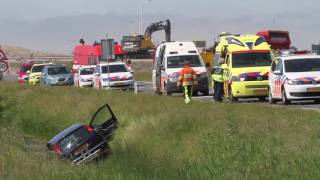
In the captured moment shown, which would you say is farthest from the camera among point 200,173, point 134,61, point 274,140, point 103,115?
point 134,61

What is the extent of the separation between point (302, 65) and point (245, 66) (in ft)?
10.1

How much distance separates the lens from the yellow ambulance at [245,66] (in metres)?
28.7

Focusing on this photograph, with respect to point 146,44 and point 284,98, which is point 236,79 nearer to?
point 284,98

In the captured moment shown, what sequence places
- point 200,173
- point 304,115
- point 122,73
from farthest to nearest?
point 122,73
point 304,115
point 200,173

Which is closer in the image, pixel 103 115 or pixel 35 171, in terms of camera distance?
pixel 35 171

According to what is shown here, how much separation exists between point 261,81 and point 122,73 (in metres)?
17.8

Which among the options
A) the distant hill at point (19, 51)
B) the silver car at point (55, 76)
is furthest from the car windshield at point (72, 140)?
the distant hill at point (19, 51)

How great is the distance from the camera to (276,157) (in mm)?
12273

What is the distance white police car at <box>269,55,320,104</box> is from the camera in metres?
25.7

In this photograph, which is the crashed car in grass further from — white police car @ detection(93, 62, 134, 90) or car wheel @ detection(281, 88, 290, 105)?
white police car @ detection(93, 62, 134, 90)

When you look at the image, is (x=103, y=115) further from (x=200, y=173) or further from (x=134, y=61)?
(x=134, y=61)

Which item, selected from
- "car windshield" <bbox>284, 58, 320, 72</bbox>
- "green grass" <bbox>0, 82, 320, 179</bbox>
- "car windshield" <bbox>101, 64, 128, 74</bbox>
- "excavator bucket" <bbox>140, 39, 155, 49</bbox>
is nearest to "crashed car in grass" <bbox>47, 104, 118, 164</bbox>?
"green grass" <bbox>0, 82, 320, 179</bbox>

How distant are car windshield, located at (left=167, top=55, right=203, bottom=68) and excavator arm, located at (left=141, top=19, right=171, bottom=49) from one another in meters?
36.8

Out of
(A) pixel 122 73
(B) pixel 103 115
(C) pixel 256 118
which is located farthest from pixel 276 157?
(A) pixel 122 73
